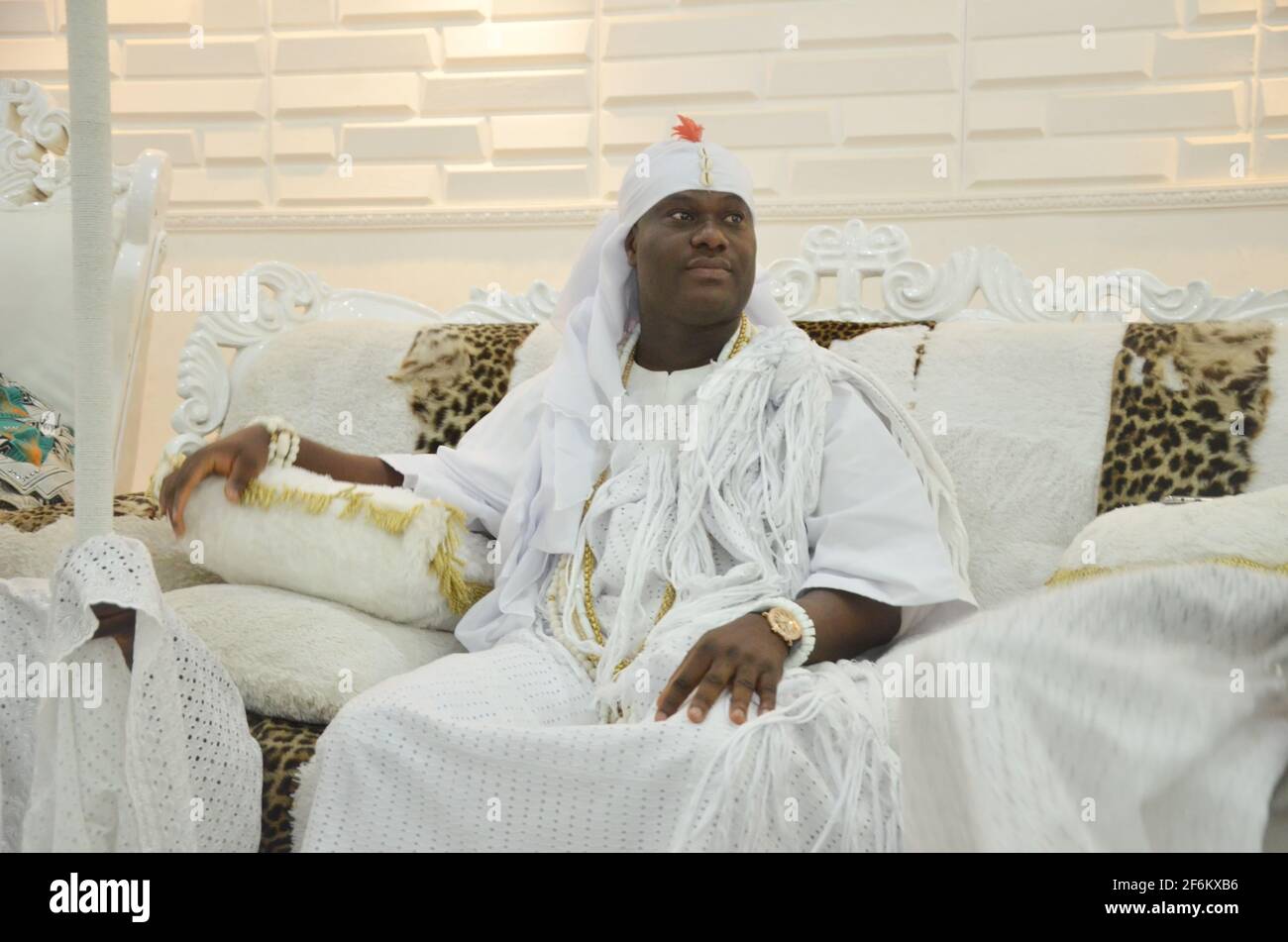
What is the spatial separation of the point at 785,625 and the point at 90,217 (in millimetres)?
1019

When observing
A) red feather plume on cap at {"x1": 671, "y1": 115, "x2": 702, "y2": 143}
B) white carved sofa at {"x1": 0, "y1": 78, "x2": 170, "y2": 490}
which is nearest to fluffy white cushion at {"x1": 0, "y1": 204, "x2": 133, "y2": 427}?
white carved sofa at {"x1": 0, "y1": 78, "x2": 170, "y2": 490}

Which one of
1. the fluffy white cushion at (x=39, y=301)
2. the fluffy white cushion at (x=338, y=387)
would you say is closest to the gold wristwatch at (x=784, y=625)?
the fluffy white cushion at (x=338, y=387)

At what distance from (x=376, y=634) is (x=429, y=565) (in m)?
0.14

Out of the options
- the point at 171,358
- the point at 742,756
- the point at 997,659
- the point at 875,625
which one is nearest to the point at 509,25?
the point at 171,358

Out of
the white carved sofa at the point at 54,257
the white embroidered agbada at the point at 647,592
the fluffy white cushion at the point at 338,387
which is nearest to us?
the white embroidered agbada at the point at 647,592

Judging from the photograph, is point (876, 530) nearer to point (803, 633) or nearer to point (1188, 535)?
point (803, 633)

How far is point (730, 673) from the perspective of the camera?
65.6 inches

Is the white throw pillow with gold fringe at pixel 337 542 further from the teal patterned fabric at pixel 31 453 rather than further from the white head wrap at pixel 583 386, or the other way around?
the teal patterned fabric at pixel 31 453

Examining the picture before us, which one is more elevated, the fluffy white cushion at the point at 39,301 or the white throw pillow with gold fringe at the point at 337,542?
the fluffy white cushion at the point at 39,301

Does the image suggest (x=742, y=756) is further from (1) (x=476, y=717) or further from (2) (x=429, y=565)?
(2) (x=429, y=565)

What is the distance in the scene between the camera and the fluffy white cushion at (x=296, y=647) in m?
1.90

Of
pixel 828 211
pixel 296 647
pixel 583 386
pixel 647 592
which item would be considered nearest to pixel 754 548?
pixel 647 592

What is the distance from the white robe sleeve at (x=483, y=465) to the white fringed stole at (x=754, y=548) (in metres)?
0.25

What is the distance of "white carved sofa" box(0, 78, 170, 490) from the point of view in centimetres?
296
